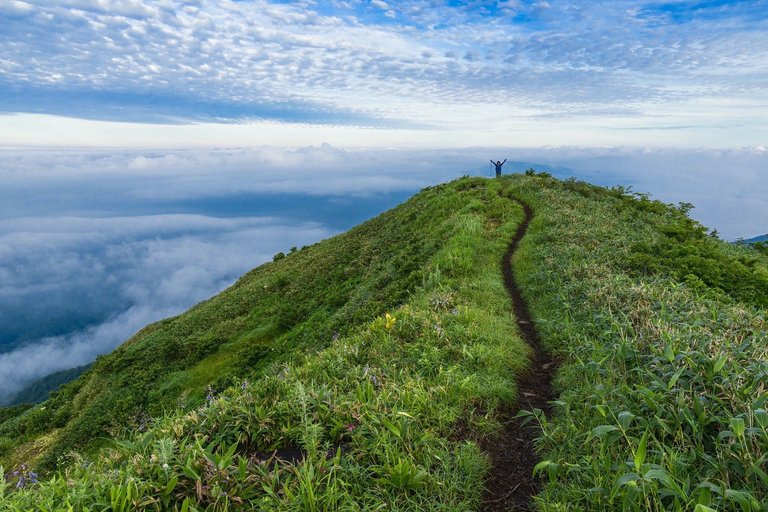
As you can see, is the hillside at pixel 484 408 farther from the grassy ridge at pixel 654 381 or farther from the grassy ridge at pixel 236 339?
the grassy ridge at pixel 236 339

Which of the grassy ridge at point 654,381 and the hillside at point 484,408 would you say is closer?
the grassy ridge at point 654,381

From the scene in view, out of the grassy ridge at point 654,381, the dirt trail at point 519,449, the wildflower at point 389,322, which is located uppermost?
the grassy ridge at point 654,381

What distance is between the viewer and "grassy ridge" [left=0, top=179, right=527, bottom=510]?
4164 mm

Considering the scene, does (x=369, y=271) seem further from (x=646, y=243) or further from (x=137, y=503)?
(x=137, y=503)

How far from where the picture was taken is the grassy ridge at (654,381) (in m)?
3.70

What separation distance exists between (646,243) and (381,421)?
12487 millimetres

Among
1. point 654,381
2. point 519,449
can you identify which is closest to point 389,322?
point 519,449

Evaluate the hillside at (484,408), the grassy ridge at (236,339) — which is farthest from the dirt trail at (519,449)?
the grassy ridge at (236,339)

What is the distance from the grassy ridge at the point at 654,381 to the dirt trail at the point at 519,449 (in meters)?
0.26

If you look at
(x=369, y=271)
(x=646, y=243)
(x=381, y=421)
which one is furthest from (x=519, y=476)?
(x=369, y=271)

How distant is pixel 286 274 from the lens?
1138 inches

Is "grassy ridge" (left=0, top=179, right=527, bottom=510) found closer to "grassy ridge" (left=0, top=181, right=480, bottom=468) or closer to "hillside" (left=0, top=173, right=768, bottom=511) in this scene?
"hillside" (left=0, top=173, right=768, bottom=511)

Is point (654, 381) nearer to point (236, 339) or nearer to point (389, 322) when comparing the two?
point (389, 322)

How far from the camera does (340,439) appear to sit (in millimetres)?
5133
